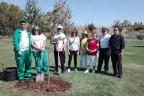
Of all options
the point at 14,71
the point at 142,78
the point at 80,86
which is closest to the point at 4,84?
the point at 14,71

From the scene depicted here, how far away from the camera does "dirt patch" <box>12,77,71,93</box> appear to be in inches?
311

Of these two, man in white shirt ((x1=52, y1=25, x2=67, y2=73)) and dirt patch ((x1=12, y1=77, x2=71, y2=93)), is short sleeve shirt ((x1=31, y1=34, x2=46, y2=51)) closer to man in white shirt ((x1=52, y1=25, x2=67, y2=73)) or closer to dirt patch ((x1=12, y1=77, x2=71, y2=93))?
man in white shirt ((x1=52, y1=25, x2=67, y2=73))

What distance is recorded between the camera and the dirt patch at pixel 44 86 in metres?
7.89

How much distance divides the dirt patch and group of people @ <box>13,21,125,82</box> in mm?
621

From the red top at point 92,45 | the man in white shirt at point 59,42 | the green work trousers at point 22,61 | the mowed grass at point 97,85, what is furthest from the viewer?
the red top at point 92,45

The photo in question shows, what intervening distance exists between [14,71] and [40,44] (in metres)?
1.34

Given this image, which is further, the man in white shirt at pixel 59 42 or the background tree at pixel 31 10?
the background tree at pixel 31 10

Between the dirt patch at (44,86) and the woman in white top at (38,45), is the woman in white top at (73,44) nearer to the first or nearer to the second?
the woman in white top at (38,45)

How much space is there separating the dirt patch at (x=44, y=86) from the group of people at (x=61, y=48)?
0.62 meters

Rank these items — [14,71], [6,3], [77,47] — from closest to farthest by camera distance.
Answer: [14,71], [77,47], [6,3]

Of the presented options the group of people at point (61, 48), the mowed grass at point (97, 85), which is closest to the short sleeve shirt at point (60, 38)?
the group of people at point (61, 48)

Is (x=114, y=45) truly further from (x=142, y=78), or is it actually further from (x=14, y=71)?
(x=14, y=71)

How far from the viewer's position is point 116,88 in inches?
328

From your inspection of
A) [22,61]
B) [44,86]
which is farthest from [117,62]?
[22,61]
